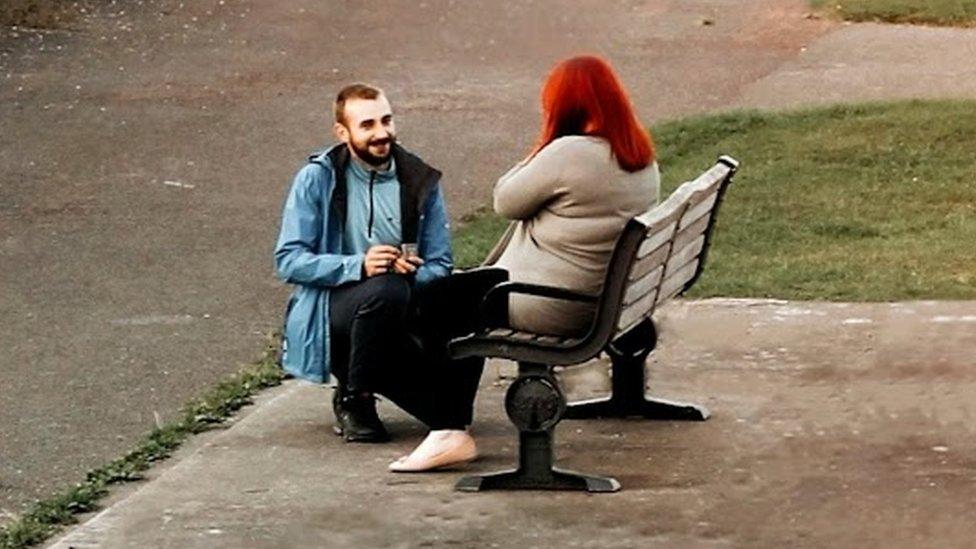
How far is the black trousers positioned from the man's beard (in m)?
0.38

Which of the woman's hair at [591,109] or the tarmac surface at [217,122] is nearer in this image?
the woman's hair at [591,109]

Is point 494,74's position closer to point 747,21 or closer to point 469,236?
point 747,21

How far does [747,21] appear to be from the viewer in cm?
1738

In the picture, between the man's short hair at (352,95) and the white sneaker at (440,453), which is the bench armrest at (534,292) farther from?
the man's short hair at (352,95)

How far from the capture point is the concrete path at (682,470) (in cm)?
612

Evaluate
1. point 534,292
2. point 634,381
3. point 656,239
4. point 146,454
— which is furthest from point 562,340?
point 146,454

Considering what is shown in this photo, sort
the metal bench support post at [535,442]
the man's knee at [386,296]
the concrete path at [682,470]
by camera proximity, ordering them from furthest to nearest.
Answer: the man's knee at [386,296] → the metal bench support post at [535,442] → the concrete path at [682,470]

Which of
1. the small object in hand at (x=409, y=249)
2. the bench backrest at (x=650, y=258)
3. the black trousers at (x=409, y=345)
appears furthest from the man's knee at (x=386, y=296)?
the bench backrest at (x=650, y=258)

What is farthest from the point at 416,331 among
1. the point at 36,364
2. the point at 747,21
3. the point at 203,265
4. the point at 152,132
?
the point at 747,21

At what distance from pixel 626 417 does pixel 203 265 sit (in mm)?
3310

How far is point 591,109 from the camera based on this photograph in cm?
668

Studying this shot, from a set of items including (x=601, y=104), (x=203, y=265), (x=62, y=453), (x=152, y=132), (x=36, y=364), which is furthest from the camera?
(x=152, y=132)

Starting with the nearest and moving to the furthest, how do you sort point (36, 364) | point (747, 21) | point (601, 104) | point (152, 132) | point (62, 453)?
point (601, 104)
point (62, 453)
point (36, 364)
point (152, 132)
point (747, 21)

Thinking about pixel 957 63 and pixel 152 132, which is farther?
pixel 957 63
